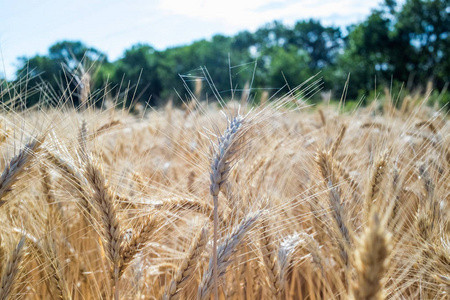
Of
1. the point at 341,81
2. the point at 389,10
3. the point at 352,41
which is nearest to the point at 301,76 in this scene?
the point at 341,81

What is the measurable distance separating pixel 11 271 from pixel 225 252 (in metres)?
0.67

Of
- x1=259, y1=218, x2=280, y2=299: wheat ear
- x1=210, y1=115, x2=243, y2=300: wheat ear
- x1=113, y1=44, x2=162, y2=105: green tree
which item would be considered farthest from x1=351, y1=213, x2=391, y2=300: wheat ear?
x1=113, y1=44, x2=162, y2=105: green tree

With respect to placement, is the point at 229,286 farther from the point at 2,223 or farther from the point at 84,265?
the point at 2,223

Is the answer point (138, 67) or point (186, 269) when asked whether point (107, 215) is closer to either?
point (186, 269)

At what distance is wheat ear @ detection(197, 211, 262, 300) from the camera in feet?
3.76

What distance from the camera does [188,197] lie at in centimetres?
147

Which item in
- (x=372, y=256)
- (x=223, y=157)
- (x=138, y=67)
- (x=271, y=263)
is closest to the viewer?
(x=372, y=256)

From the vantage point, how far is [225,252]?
3.83ft

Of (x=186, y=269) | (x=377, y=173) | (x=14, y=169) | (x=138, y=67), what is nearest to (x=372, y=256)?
(x=186, y=269)

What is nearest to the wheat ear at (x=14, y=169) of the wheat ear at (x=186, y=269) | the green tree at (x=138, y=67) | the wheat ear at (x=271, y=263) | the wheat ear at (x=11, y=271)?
the wheat ear at (x=11, y=271)

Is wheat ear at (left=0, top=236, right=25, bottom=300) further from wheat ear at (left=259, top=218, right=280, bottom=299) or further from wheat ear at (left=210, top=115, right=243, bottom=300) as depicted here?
wheat ear at (left=259, top=218, right=280, bottom=299)

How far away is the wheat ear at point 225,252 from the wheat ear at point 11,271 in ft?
1.87

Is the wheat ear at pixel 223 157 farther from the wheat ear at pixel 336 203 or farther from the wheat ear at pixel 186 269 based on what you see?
the wheat ear at pixel 336 203

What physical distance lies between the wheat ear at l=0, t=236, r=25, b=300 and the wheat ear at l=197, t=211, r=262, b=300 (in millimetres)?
571
